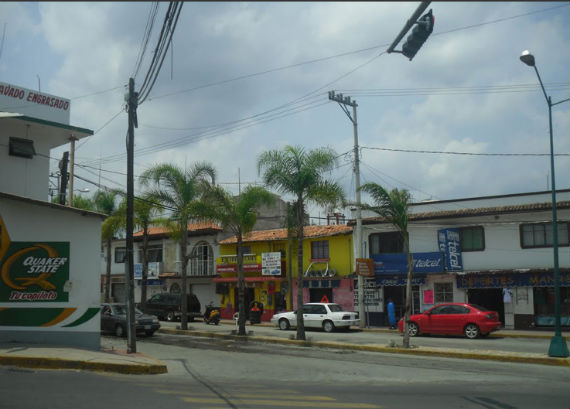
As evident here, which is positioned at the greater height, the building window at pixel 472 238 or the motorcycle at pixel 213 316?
the building window at pixel 472 238

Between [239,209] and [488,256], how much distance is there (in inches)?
525

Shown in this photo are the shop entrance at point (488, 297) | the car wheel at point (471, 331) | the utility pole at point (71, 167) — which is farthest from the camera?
the shop entrance at point (488, 297)

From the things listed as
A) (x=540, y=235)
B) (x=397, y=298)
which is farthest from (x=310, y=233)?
(x=540, y=235)

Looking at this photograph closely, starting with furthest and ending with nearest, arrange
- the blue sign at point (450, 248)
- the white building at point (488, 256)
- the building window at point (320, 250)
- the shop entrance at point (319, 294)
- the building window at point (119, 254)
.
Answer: the building window at point (119, 254) < the building window at point (320, 250) < the shop entrance at point (319, 294) < the blue sign at point (450, 248) < the white building at point (488, 256)

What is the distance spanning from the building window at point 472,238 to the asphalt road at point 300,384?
13.0 metres

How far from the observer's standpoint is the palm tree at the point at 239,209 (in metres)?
25.1

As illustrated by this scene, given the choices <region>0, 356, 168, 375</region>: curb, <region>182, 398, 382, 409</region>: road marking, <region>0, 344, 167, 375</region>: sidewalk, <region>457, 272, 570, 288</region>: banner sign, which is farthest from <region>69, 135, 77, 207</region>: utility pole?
<region>457, 272, 570, 288</region>: banner sign

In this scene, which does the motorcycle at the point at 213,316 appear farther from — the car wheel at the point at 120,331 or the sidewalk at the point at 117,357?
the sidewalk at the point at 117,357

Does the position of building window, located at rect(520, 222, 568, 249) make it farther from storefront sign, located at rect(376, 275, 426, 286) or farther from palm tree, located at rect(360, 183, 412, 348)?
palm tree, located at rect(360, 183, 412, 348)

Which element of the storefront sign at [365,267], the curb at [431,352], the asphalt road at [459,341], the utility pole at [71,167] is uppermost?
the utility pole at [71,167]

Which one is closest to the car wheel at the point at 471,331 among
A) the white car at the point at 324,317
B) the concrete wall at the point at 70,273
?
the white car at the point at 324,317

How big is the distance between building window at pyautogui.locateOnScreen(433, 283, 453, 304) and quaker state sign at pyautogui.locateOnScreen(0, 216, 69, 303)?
2022 cm

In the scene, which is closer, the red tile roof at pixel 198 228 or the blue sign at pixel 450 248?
the blue sign at pixel 450 248

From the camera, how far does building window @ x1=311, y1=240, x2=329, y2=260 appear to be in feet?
117
